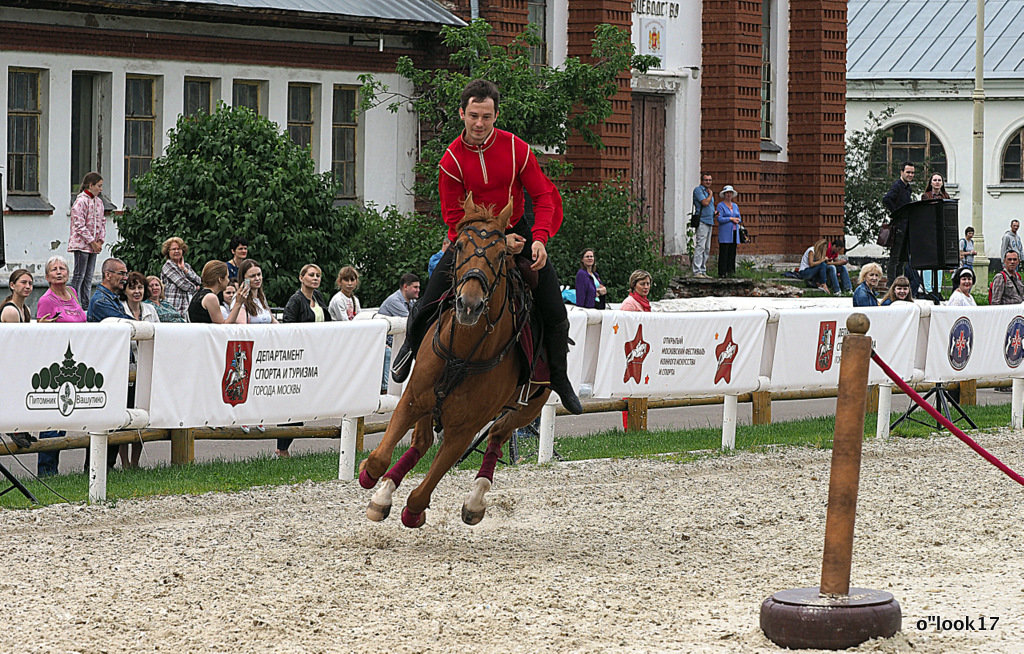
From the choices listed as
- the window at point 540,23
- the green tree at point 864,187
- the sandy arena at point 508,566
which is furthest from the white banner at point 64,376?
the green tree at point 864,187

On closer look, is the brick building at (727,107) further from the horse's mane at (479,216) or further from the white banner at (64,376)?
the horse's mane at (479,216)

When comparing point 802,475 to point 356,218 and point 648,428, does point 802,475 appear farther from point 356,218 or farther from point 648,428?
point 356,218

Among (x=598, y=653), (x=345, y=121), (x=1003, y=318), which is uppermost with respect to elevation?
(x=345, y=121)

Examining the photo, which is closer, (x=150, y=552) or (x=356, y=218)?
(x=150, y=552)

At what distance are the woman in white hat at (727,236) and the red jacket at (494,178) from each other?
70.1 feet

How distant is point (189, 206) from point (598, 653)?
1603 cm

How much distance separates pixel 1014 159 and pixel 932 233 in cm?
3223

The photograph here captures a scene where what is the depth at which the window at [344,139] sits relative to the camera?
27859mm

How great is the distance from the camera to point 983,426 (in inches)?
703

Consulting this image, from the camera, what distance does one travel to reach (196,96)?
86.1 ft

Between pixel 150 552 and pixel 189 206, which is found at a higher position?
pixel 189 206

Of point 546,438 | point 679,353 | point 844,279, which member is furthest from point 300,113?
point 546,438

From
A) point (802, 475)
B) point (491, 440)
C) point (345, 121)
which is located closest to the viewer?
point (491, 440)

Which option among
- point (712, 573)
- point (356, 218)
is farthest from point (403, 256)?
point (712, 573)
